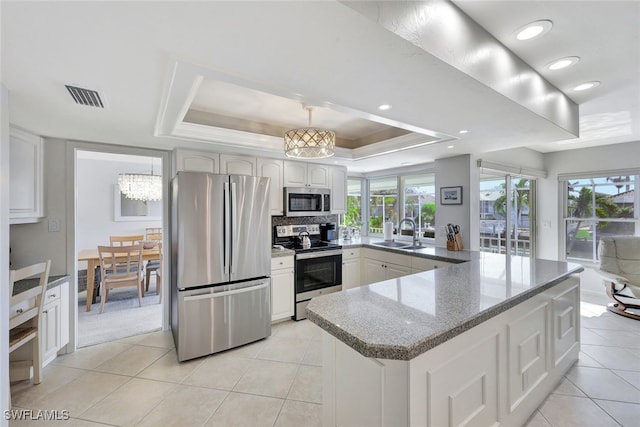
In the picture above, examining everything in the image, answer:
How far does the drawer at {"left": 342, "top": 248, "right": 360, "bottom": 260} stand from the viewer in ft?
12.7

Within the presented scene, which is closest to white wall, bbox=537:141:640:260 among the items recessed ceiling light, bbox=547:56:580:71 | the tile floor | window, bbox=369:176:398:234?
the tile floor

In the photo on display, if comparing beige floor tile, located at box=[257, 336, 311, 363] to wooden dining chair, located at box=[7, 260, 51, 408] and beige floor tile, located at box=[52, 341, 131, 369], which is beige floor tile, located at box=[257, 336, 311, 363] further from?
wooden dining chair, located at box=[7, 260, 51, 408]

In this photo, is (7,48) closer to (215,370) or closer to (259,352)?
(215,370)

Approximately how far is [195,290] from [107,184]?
13.2 ft

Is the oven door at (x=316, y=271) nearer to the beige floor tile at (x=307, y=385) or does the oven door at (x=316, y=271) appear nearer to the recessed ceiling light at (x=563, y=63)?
the beige floor tile at (x=307, y=385)

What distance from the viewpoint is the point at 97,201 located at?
4992mm

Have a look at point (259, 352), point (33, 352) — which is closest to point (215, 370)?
point (259, 352)

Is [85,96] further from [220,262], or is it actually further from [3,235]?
[220,262]

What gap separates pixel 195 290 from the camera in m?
2.54

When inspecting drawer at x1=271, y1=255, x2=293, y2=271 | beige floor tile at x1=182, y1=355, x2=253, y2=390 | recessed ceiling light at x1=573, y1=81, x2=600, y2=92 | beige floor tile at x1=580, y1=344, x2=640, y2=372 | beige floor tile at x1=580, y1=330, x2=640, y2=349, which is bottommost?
beige floor tile at x1=182, y1=355, x2=253, y2=390

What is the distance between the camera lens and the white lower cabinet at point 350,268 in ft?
12.7

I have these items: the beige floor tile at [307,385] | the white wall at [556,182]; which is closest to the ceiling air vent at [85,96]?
the beige floor tile at [307,385]

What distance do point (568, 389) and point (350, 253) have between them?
2520 mm

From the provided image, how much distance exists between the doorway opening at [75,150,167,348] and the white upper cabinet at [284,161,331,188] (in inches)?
72.6
